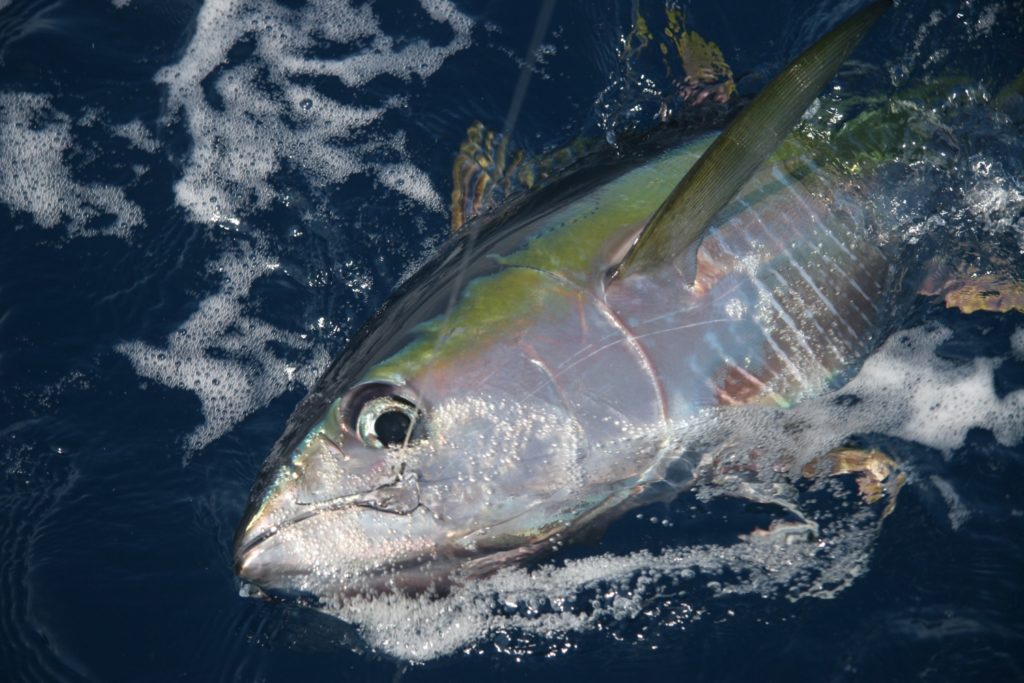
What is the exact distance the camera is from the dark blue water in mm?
2676

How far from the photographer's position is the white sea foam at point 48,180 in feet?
11.9

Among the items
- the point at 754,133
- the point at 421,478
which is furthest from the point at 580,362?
the point at 754,133

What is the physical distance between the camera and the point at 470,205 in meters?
3.12

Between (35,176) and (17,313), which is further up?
(35,176)

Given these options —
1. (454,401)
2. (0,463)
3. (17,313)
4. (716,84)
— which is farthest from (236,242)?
(716,84)

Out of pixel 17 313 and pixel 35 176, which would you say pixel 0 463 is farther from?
pixel 35 176

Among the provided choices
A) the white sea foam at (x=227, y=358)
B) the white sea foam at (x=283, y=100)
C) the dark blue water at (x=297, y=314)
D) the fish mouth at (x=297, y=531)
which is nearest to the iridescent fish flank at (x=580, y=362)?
the fish mouth at (x=297, y=531)

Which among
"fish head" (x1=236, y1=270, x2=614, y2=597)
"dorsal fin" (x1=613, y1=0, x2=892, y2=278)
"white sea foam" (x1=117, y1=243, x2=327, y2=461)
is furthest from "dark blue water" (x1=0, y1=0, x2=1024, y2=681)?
"dorsal fin" (x1=613, y1=0, x2=892, y2=278)

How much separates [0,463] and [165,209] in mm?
1178

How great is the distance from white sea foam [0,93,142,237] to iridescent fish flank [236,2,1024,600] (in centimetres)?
171

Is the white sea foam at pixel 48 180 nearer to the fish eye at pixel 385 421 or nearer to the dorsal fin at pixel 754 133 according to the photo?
the fish eye at pixel 385 421

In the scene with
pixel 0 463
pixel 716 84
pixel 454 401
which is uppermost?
pixel 716 84

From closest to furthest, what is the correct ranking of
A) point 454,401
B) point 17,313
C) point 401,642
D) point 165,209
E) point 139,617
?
point 454,401, point 401,642, point 139,617, point 17,313, point 165,209

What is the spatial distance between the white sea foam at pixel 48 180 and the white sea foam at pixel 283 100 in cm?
30
